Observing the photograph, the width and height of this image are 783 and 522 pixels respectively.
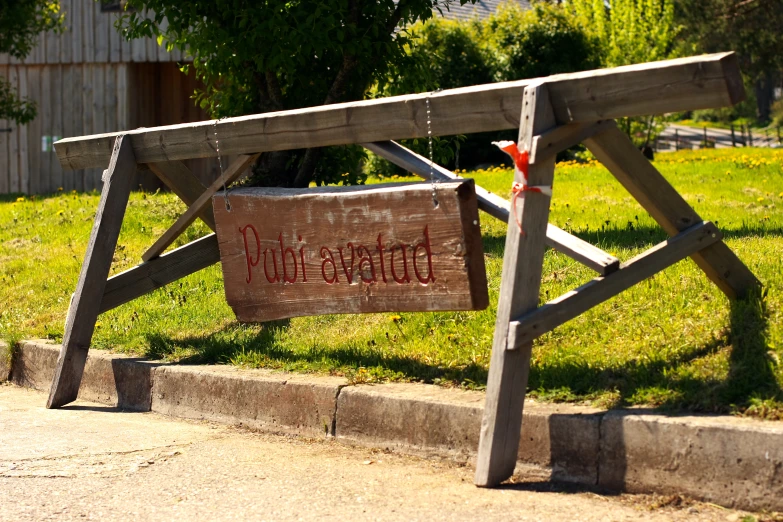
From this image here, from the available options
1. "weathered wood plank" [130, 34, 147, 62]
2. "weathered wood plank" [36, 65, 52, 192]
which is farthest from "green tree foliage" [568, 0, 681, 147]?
"weathered wood plank" [36, 65, 52, 192]

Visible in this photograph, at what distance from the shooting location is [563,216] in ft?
28.7

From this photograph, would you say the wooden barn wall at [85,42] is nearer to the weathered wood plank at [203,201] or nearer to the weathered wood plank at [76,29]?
the weathered wood plank at [76,29]

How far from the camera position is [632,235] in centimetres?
736

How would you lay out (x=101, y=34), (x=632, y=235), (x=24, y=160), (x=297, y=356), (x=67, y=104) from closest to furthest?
(x=297, y=356) → (x=632, y=235) → (x=101, y=34) → (x=67, y=104) → (x=24, y=160)

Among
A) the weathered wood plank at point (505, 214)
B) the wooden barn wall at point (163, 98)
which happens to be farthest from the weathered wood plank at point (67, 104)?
the weathered wood plank at point (505, 214)

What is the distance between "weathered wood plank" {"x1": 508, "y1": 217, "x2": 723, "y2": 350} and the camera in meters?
4.30

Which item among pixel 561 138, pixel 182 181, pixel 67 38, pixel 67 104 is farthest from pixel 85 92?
pixel 561 138

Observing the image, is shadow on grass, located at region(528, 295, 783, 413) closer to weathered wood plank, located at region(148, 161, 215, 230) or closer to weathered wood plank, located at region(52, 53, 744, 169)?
weathered wood plank, located at region(52, 53, 744, 169)

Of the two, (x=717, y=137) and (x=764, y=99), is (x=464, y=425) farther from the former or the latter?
(x=764, y=99)

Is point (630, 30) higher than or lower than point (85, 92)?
higher

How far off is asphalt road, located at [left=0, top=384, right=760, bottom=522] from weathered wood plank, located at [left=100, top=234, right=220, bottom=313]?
1.20 meters

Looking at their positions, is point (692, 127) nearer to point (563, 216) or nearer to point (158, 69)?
point (158, 69)

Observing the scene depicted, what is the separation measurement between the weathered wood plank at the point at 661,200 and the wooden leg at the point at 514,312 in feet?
1.03

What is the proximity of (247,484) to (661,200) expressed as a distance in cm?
230
